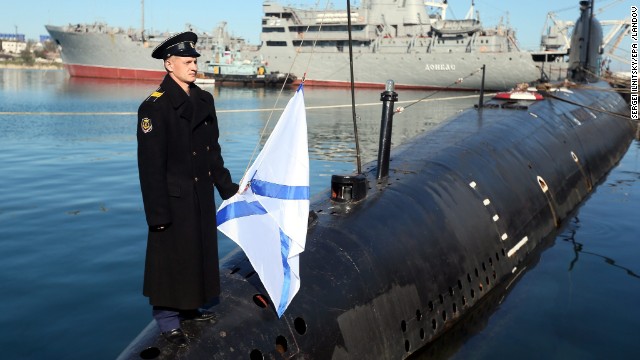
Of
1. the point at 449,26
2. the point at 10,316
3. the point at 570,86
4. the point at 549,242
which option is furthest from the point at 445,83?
the point at 10,316

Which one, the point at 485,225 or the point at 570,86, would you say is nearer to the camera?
the point at 485,225

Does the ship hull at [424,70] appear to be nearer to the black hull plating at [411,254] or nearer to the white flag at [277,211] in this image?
the black hull plating at [411,254]

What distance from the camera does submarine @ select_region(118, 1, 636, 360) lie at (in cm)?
406

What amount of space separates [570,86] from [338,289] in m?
15.5

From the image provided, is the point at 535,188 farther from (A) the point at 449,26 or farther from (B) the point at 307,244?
(A) the point at 449,26

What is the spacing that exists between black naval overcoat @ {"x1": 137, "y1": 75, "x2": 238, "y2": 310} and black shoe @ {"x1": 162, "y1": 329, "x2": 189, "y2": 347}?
0.55ft

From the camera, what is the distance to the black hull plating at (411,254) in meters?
4.06

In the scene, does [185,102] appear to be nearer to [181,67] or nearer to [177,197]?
[181,67]

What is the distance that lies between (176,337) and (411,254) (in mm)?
2571

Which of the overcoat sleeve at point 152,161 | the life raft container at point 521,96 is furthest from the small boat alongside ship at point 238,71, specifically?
the overcoat sleeve at point 152,161

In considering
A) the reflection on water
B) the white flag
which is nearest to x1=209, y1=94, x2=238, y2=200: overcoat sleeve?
the white flag

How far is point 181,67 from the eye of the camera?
12.3 feet

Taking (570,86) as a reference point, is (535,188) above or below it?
below

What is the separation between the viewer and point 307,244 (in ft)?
16.4
